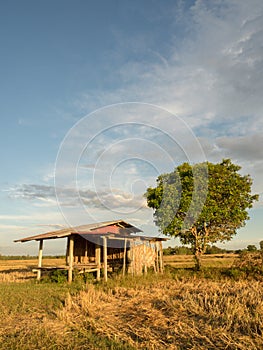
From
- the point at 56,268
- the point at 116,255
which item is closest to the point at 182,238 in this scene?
the point at 116,255

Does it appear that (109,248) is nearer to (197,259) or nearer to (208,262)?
(197,259)

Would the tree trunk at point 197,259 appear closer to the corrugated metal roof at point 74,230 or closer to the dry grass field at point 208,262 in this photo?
the dry grass field at point 208,262

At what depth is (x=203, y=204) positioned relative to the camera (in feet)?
83.6

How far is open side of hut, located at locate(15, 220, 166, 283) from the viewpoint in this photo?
67.9 ft

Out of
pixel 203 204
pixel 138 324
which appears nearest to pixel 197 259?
pixel 203 204

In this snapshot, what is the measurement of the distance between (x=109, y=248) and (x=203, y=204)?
828cm

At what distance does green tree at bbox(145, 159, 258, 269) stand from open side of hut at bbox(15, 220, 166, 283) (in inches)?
109

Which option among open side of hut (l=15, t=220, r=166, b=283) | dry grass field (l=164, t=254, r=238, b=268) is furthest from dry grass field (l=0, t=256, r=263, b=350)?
dry grass field (l=164, t=254, r=238, b=268)

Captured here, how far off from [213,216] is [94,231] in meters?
9.94

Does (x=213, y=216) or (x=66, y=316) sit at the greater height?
(x=213, y=216)

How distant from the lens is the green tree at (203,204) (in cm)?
2575

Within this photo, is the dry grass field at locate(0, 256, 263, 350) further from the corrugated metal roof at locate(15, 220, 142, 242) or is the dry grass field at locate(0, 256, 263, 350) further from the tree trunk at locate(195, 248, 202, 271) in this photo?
the tree trunk at locate(195, 248, 202, 271)

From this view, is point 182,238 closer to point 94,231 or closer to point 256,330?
point 94,231

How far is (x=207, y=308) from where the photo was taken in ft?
28.1
